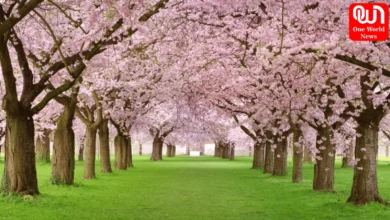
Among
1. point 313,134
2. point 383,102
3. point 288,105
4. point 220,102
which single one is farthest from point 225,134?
point 383,102

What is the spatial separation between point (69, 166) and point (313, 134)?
37321 mm

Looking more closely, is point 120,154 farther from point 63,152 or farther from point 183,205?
point 183,205

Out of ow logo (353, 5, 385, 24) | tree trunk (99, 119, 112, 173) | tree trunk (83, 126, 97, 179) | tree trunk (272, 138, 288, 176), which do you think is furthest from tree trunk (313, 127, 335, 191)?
tree trunk (99, 119, 112, 173)

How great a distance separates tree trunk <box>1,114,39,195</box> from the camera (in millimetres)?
21812

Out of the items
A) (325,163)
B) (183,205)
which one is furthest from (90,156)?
(183,205)

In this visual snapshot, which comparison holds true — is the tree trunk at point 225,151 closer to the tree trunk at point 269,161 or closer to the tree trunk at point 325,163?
the tree trunk at point 269,161

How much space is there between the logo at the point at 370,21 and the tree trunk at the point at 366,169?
5.26 m

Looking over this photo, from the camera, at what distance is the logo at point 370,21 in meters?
16.2

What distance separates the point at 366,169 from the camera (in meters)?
20.9

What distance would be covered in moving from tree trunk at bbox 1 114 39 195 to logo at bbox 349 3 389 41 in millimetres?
11872

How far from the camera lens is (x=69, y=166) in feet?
96.7

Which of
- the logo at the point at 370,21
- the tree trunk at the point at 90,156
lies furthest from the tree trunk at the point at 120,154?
the logo at the point at 370,21

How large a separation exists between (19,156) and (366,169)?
12.0 m

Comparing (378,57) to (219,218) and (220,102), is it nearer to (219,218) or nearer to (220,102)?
(219,218)
